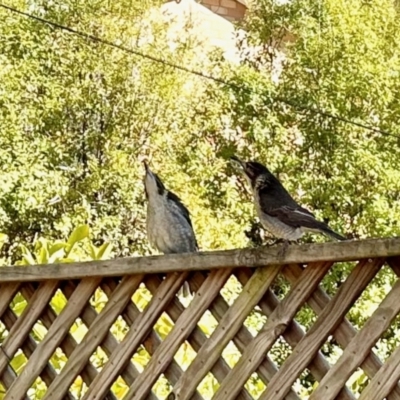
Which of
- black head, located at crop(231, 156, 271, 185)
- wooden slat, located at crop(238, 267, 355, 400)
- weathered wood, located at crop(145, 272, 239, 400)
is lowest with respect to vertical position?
weathered wood, located at crop(145, 272, 239, 400)

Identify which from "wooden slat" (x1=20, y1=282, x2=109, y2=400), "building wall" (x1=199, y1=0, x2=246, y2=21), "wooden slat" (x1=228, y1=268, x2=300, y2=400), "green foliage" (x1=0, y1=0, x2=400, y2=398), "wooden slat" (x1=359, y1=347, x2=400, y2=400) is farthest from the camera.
→ "building wall" (x1=199, y1=0, x2=246, y2=21)

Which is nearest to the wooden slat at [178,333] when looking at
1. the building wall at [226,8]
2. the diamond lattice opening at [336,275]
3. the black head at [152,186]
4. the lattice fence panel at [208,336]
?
the lattice fence panel at [208,336]

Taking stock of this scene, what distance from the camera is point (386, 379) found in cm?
129

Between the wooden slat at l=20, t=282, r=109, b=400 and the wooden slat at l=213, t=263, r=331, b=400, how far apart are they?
0.28 metres

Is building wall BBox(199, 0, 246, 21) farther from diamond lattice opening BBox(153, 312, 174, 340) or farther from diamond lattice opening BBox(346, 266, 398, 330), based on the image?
diamond lattice opening BBox(153, 312, 174, 340)

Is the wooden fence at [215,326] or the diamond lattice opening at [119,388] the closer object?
the wooden fence at [215,326]

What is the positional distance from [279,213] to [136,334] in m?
0.37

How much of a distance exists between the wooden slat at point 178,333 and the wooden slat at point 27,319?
0.25 metres

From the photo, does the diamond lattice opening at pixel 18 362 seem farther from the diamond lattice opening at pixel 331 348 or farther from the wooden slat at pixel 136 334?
the diamond lattice opening at pixel 331 348

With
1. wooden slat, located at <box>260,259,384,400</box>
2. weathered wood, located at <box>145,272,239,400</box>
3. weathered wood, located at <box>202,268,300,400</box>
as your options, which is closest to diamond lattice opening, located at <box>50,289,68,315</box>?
weathered wood, located at <box>145,272,239,400</box>

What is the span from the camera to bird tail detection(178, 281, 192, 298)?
1.51 meters

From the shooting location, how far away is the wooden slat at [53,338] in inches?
63.1

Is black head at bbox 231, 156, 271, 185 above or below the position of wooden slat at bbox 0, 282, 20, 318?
above

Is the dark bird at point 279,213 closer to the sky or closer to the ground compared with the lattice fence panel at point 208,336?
closer to the sky
